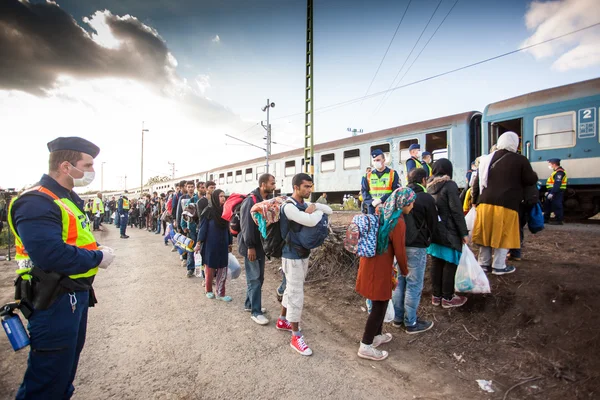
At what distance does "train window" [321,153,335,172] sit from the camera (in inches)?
513

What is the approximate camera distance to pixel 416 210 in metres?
3.18

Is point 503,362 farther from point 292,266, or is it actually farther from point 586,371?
point 292,266

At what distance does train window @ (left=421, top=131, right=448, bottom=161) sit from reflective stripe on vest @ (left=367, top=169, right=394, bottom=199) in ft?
17.7

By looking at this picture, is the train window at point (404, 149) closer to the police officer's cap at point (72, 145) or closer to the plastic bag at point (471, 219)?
the plastic bag at point (471, 219)

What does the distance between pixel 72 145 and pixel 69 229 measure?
0.55 m

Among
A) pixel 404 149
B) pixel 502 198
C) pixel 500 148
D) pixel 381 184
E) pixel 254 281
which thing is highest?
pixel 404 149

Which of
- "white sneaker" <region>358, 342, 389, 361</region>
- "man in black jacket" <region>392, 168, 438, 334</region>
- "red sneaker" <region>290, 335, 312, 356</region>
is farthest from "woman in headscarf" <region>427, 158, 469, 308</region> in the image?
"red sneaker" <region>290, 335, 312, 356</region>

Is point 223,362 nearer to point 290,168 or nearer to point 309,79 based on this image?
point 309,79

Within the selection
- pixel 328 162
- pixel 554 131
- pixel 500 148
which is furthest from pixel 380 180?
pixel 328 162

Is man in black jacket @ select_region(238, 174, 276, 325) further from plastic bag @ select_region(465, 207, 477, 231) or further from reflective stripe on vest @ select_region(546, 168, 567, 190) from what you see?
reflective stripe on vest @ select_region(546, 168, 567, 190)

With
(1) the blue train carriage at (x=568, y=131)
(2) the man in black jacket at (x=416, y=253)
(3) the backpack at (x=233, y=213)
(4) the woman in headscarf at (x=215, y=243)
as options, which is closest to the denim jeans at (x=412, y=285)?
(2) the man in black jacket at (x=416, y=253)

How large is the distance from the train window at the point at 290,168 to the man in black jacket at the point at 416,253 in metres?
12.2

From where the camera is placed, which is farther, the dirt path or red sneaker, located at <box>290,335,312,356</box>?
red sneaker, located at <box>290,335,312,356</box>

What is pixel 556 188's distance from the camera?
21.7ft
